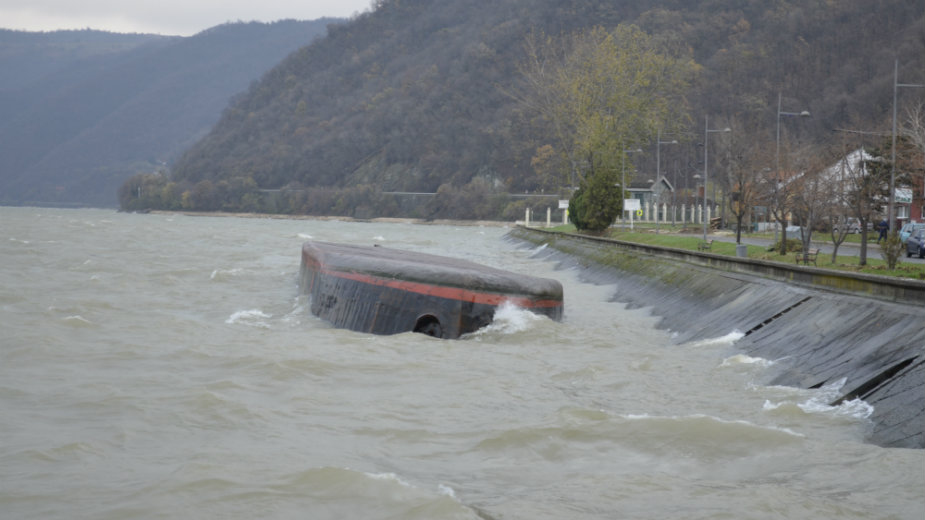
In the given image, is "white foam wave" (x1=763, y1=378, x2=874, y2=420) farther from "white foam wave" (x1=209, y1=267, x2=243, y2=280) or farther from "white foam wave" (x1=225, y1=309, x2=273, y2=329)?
"white foam wave" (x1=209, y1=267, x2=243, y2=280)

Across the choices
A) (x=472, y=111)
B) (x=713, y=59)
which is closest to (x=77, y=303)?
(x=713, y=59)

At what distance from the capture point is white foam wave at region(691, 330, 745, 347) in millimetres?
16531

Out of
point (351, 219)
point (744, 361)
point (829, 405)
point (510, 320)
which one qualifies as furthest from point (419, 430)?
point (351, 219)

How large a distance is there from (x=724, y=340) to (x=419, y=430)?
8.20m

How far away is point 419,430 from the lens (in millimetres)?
10234

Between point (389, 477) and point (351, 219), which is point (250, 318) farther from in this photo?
point (351, 219)

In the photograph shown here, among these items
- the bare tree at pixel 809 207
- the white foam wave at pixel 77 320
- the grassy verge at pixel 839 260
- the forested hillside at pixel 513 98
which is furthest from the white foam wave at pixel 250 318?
the forested hillside at pixel 513 98

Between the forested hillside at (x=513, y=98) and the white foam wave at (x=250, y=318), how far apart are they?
72.8 m

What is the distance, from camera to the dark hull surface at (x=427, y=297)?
1811cm

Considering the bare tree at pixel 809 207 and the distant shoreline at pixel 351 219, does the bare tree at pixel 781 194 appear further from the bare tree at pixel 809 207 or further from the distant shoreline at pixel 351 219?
the distant shoreline at pixel 351 219

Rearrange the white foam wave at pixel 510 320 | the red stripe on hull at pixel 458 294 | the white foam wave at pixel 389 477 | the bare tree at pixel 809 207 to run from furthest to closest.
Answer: the bare tree at pixel 809 207 < the red stripe on hull at pixel 458 294 < the white foam wave at pixel 510 320 < the white foam wave at pixel 389 477

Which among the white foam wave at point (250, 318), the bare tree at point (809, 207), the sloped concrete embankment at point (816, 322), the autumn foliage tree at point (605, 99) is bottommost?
the white foam wave at point (250, 318)

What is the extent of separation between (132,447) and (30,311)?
12643 millimetres

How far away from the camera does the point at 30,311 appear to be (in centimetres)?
2048
